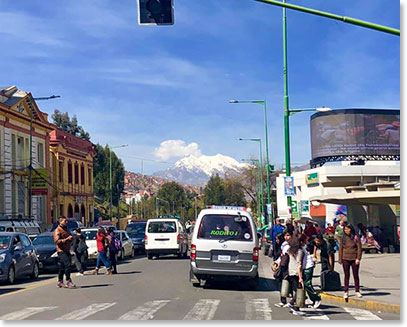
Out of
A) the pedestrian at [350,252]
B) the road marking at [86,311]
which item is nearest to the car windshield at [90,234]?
the road marking at [86,311]

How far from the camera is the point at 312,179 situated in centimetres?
5575

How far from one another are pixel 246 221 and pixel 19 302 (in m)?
6.05

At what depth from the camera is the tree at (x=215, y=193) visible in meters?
101

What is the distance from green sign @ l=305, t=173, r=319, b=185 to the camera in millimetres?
54750

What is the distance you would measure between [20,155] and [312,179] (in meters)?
25.2

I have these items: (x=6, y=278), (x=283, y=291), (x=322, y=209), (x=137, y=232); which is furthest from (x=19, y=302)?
(x=322, y=209)

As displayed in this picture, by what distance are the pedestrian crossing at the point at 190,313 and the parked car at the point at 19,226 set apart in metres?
14.8

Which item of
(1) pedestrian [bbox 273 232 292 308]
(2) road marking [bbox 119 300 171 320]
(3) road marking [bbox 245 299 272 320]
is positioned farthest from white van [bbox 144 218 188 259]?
(1) pedestrian [bbox 273 232 292 308]

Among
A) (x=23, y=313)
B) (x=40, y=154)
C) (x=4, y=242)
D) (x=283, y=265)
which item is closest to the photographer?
(x=23, y=313)

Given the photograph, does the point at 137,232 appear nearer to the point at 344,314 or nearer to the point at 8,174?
the point at 8,174

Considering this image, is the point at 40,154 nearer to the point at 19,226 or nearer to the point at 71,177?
the point at 71,177

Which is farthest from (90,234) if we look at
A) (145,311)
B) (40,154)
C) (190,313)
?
(40,154)

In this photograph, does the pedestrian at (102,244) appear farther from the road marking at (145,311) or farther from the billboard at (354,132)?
the billboard at (354,132)

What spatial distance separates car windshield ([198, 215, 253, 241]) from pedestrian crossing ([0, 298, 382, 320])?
9.81ft
